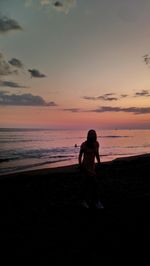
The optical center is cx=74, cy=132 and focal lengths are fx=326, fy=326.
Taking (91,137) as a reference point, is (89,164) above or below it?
below

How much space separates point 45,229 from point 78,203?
8.63 ft

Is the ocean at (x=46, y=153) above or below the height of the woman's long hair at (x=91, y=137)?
below

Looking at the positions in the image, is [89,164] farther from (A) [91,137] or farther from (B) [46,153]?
(B) [46,153]

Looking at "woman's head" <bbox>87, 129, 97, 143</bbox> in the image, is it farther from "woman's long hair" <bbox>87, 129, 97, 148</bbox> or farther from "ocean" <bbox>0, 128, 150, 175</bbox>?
"ocean" <bbox>0, 128, 150, 175</bbox>

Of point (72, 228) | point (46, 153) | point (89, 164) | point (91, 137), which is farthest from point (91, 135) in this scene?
point (46, 153)

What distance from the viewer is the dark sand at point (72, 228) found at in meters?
5.08

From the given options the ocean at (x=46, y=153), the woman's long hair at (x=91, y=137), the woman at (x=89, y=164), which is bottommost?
the ocean at (x=46, y=153)

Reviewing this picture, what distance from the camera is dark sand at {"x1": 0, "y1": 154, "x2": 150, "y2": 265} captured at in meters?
5.08

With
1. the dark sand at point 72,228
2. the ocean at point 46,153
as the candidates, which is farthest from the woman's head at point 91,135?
the ocean at point 46,153

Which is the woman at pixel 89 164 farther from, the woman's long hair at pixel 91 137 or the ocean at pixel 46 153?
the ocean at pixel 46 153

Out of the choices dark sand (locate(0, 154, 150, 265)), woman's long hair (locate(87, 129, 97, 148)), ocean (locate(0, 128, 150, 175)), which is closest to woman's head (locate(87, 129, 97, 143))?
woman's long hair (locate(87, 129, 97, 148))

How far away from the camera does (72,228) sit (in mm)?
6664

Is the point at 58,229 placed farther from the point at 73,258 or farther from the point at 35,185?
the point at 35,185

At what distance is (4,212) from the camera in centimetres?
849
